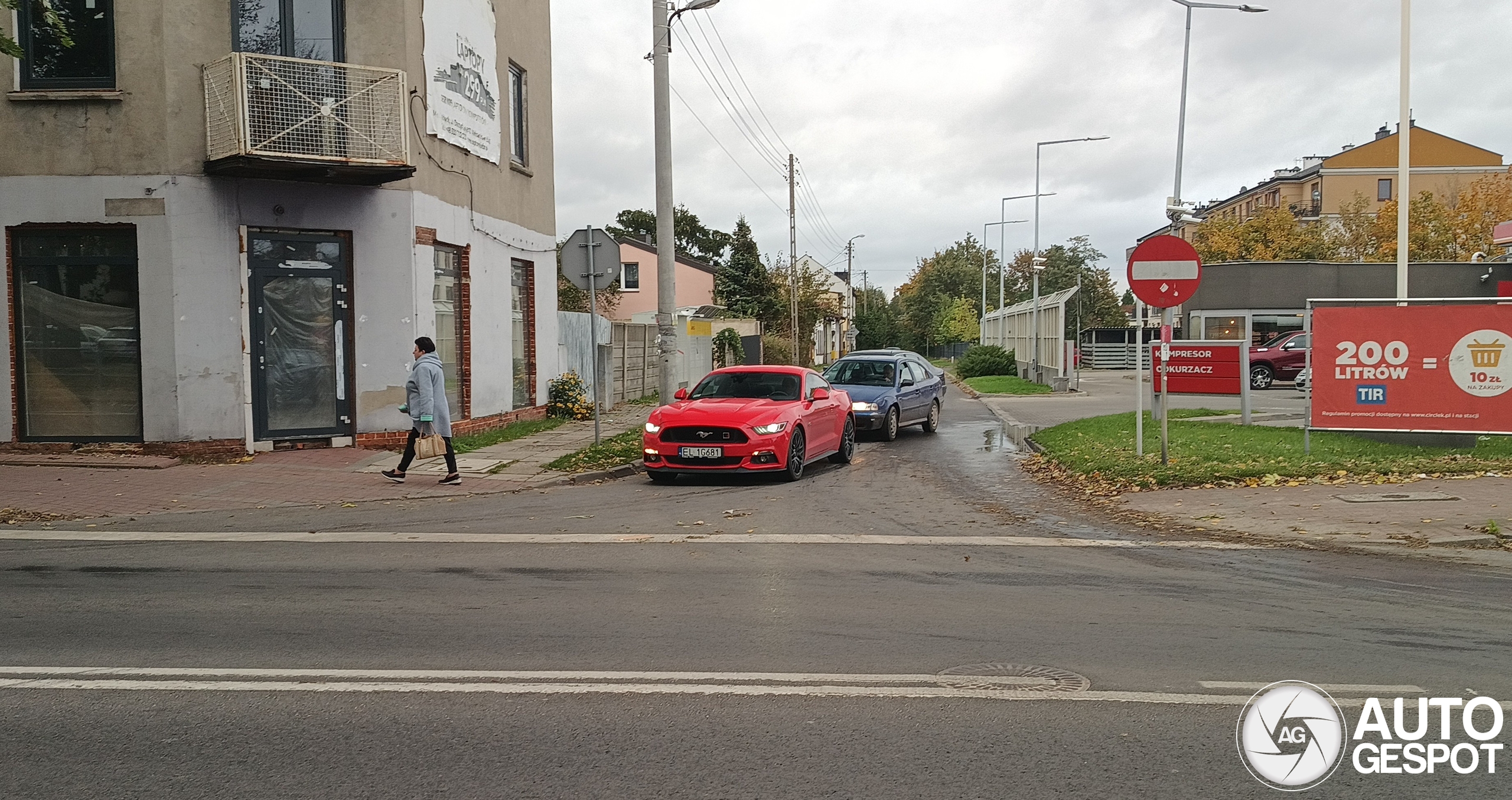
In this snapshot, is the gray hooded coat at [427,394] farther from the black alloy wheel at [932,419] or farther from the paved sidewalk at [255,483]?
the black alloy wheel at [932,419]

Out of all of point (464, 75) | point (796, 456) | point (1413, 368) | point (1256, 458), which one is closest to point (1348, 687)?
point (1256, 458)

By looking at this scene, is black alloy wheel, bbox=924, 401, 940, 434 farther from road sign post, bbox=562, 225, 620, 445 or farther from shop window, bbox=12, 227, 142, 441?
shop window, bbox=12, 227, 142, 441

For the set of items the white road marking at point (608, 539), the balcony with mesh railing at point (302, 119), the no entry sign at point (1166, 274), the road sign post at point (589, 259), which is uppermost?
the balcony with mesh railing at point (302, 119)

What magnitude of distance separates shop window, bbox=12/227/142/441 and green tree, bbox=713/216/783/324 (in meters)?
45.8

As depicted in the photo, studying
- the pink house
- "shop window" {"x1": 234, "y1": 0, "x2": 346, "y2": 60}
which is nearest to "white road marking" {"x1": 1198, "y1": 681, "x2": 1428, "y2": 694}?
"shop window" {"x1": 234, "y1": 0, "x2": 346, "y2": 60}

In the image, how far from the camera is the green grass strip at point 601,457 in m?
14.2

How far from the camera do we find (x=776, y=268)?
60.6 meters

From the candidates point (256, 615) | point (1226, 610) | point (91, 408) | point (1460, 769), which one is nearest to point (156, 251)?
point (91, 408)

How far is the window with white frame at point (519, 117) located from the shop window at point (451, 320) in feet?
11.3

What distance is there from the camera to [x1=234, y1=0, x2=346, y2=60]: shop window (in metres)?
14.5

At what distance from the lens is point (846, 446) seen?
1573cm

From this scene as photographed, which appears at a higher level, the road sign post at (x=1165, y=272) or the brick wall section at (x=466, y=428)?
the road sign post at (x=1165, y=272)

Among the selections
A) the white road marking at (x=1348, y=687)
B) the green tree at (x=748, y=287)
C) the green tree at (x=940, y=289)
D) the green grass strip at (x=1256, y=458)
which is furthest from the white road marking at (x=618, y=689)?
the green tree at (x=940, y=289)

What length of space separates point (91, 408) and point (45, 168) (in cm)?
317
